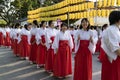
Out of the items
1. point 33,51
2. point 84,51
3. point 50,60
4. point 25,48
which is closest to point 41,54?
point 33,51

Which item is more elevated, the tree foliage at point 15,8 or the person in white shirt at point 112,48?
the tree foliage at point 15,8

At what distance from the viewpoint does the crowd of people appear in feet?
18.3

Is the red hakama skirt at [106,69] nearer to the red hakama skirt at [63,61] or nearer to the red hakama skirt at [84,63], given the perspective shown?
the red hakama skirt at [84,63]

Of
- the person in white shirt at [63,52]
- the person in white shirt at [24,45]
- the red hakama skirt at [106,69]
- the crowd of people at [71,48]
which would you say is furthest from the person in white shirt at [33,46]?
the red hakama skirt at [106,69]

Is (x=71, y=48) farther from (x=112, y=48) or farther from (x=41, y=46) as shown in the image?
(x=112, y=48)

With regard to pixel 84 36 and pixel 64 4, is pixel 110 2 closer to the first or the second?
pixel 64 4

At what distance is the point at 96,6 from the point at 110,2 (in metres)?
1.62

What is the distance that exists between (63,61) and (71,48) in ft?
1.60

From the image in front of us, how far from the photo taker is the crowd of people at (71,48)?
5582mm

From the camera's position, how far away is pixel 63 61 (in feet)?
31.6

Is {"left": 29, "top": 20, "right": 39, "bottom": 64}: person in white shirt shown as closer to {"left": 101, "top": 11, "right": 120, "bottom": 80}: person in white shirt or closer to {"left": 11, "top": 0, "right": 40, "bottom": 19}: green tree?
{"left": 101, "top": 11, "right": 120, "bottom": 80}: person in white shirt

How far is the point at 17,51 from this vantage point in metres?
16.0

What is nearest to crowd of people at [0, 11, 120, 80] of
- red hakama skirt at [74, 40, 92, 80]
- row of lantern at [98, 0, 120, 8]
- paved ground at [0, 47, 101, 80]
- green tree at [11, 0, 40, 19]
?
red hakama skirt at [74, 40, 92, 80]

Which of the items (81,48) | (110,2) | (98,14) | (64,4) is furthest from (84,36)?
(64,4)
